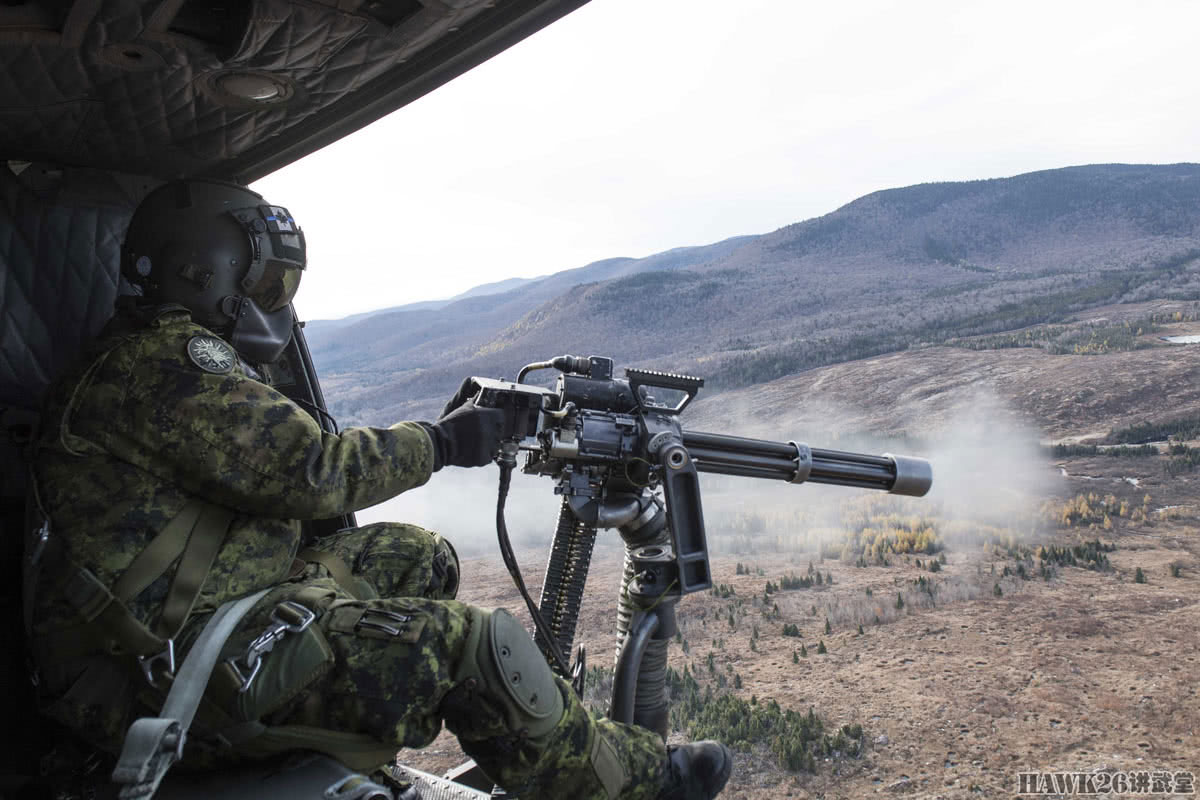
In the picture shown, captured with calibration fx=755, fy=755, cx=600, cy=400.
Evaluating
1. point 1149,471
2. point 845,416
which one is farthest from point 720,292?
point 1149,471

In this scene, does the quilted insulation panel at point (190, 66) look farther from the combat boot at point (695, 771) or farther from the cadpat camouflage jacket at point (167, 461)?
the combat boot at point (695, 771)

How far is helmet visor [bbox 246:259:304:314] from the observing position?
287cm

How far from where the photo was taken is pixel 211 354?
2.43m

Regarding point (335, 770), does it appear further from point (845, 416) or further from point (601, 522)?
point (845, 416)

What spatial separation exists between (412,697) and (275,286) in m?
1.64

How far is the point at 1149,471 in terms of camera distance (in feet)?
39.0

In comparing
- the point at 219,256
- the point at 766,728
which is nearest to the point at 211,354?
the point at 219,256

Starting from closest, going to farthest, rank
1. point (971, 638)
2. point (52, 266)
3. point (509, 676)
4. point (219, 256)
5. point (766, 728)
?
point (509, 676), point (219, 256), point (52, 266), point (766, 728), point (971, 638)

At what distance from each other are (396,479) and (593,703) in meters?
4.21

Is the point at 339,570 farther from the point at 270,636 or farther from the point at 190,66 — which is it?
the point at 190,66

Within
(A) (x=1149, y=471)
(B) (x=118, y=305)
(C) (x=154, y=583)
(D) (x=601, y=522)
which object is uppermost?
(B) (x=118, y=305)

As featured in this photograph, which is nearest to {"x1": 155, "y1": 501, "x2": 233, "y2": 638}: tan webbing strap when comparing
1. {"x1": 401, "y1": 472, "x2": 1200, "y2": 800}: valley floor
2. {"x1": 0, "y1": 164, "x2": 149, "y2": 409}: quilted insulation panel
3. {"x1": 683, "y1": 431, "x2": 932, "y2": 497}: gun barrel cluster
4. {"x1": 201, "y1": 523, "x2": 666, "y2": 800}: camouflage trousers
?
{"x1": 201, "y1": 523, "x2": 666, "y2": 800}: camouflage trousers

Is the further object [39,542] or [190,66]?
[190,66]

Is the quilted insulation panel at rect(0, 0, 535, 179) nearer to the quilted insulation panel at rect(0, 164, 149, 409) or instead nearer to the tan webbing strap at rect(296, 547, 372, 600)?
the quilted insulation panel at rect(0, 164, 149, 409)
